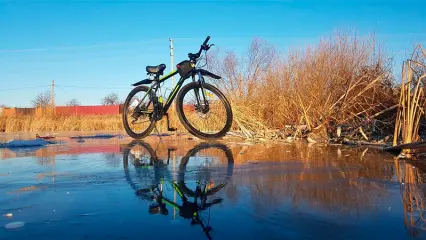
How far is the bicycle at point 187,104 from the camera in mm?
5844

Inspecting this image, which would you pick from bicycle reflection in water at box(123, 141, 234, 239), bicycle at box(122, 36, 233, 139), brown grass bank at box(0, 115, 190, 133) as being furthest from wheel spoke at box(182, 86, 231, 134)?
brown grass bank at box(0, 115, 190, 133)

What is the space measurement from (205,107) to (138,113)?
69.0 inches

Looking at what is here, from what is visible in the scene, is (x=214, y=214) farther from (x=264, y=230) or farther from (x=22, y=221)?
(x=22, y=221)

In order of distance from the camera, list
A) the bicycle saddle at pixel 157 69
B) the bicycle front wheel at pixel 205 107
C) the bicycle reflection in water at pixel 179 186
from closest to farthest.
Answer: the bicycle reflection in water at pixel 179 186, the bicycle front wheel at pixel 205 107, the bicycle saddle at pixel 157 69

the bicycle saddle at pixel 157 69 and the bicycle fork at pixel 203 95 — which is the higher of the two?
the bicycle saddle at pixel 157 69

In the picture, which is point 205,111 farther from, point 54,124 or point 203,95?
point 54,124

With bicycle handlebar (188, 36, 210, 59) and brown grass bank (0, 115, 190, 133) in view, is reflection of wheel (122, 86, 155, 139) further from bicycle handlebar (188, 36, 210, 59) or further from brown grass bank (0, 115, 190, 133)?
brown grass bank (0, 115, 190, 133)

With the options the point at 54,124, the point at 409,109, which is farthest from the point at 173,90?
the point at 54,124

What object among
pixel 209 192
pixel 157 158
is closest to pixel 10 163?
pixel 157 158

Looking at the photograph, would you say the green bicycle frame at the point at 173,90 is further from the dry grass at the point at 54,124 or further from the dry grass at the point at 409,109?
the dry grass at the point at 54,124

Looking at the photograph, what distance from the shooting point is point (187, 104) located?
614cm

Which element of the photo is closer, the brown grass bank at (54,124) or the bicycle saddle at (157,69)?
the bicycle saddle at (157,69)

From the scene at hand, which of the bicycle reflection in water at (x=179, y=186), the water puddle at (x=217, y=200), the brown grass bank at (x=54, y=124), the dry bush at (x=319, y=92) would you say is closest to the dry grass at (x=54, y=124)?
the brown grass bank at (x=54, y=124)

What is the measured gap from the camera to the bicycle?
5844mm
